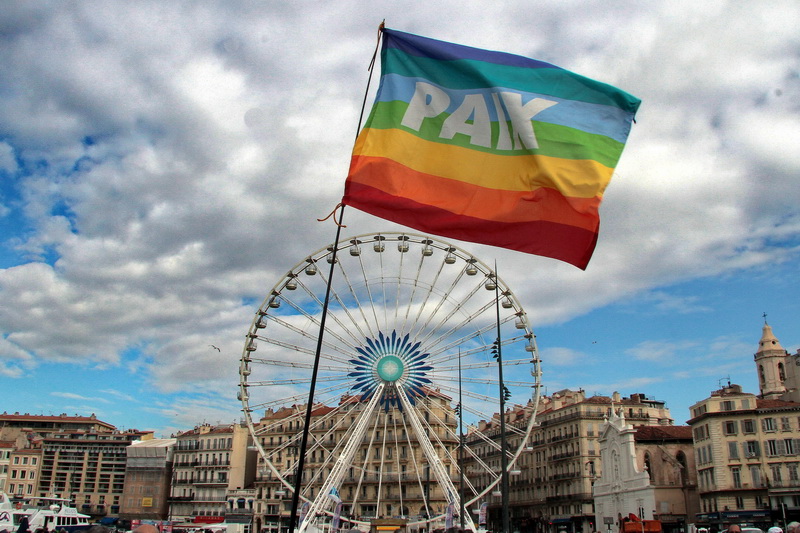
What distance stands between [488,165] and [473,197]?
27.0 inches

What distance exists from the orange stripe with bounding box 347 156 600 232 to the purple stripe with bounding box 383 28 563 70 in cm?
227

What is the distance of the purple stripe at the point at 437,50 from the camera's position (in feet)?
46.3

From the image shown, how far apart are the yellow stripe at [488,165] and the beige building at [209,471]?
3655 inches

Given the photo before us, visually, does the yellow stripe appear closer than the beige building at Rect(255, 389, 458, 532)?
Yes

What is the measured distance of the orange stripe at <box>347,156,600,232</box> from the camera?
13359mm

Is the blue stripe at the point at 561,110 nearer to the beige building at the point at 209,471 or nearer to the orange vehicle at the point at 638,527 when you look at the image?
the orange vehicle at the point at 638,527

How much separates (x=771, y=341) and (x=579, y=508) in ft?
128

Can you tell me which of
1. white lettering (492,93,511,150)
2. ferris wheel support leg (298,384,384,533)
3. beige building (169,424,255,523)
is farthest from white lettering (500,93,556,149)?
beige building (169,424,255,523)

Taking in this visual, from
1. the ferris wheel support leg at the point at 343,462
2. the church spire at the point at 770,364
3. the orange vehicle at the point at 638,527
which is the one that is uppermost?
the church spire at the point at 770,364

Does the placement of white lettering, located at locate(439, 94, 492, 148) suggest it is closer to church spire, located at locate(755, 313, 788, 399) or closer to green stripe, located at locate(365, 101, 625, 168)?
green stripe, located at locate(365, 101, 625, 168)

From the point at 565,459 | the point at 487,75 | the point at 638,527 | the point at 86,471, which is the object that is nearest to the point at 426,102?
the point at 487,75

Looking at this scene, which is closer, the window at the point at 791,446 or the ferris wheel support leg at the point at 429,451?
the ferris wheel support leg at the point at 429,451

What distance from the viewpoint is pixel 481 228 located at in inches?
530

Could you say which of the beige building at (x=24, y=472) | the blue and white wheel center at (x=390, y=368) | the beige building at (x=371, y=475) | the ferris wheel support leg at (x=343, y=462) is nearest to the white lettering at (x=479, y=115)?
the blue and white wheel center at (x=390, y=368)
